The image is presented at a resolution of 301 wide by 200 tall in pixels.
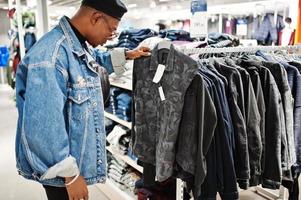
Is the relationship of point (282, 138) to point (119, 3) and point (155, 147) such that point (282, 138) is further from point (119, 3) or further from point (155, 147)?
point (119, 3)

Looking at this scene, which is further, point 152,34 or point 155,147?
point 152,34

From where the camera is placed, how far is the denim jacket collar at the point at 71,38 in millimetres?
1333

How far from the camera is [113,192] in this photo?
3105 millimetres

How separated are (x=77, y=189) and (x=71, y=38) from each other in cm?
64

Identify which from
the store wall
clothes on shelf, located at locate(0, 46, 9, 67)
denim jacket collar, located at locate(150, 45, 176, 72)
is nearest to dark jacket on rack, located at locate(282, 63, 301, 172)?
denim jacket collar, located at locate(150, 45, 176, 72)

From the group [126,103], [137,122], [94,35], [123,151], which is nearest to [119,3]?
[94,35]

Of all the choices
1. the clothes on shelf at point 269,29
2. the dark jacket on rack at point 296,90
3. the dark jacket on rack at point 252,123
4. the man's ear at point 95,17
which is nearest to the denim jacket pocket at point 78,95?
the man's ear at point 95,17

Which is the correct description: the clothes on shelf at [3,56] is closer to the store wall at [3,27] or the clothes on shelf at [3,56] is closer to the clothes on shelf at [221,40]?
the store wall at [3,27]

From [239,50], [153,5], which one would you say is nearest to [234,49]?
[239,50]

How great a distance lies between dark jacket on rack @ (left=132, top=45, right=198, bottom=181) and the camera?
1.76m

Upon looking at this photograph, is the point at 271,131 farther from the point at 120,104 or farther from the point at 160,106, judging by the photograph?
→ the point at 120,104

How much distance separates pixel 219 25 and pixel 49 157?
8.45 metres

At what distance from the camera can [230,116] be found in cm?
183

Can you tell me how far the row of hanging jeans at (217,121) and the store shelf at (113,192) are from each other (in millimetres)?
930
